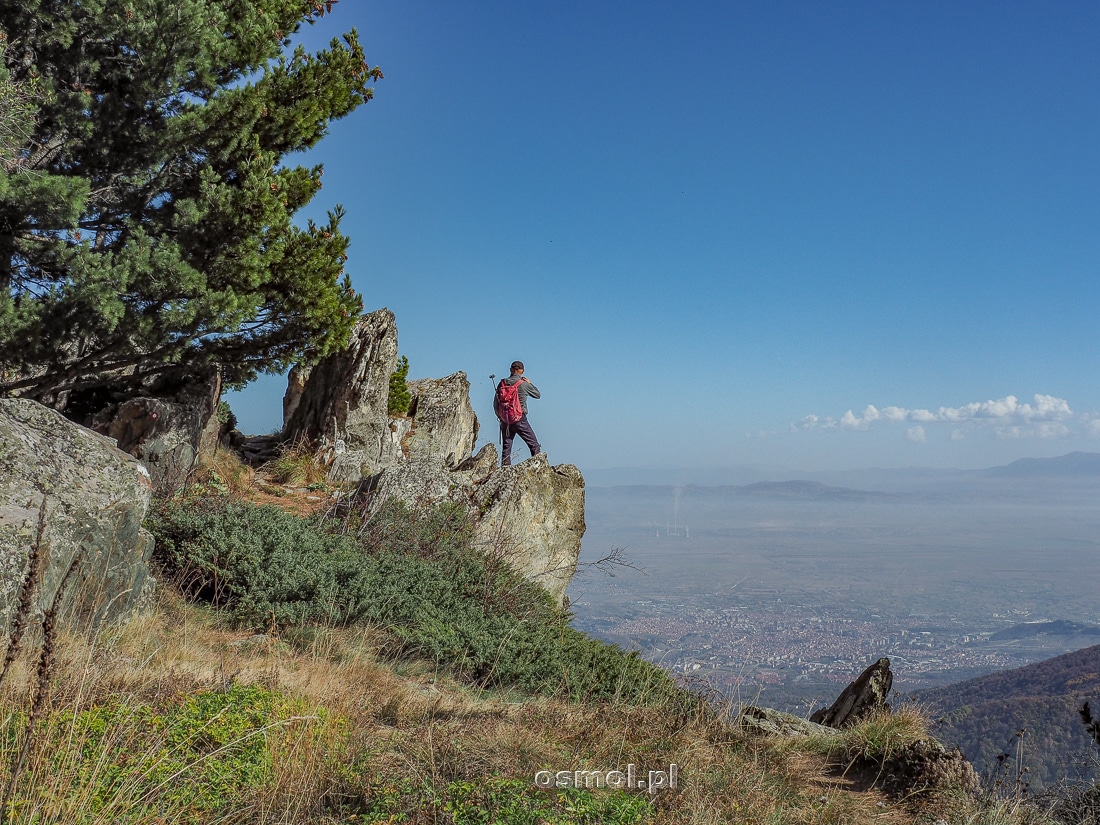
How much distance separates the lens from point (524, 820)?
3.02 meters

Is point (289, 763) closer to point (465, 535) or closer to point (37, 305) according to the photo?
point (465, 535)

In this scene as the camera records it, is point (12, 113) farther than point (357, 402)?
No

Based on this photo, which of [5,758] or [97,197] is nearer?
[5,758]

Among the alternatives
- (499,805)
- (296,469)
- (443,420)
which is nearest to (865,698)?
(499,805)

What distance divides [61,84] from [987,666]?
139468 millimetres

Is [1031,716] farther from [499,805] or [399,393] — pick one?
[499,805]

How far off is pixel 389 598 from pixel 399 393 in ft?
31.5

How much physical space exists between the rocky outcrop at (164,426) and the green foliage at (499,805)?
28.9 feet

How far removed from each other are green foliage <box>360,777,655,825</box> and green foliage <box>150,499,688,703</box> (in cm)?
271

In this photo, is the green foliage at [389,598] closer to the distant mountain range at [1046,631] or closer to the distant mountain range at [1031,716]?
the distant mountain range at [1031,716]

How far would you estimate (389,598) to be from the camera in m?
7.37

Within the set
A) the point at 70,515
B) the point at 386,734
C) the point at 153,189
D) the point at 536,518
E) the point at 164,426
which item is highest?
the point at 153,189

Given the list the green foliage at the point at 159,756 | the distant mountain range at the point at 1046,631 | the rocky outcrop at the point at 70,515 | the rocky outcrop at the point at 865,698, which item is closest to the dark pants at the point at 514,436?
the rocky outcrop at the point at 865,698

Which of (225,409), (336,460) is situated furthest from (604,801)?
(225,409)
